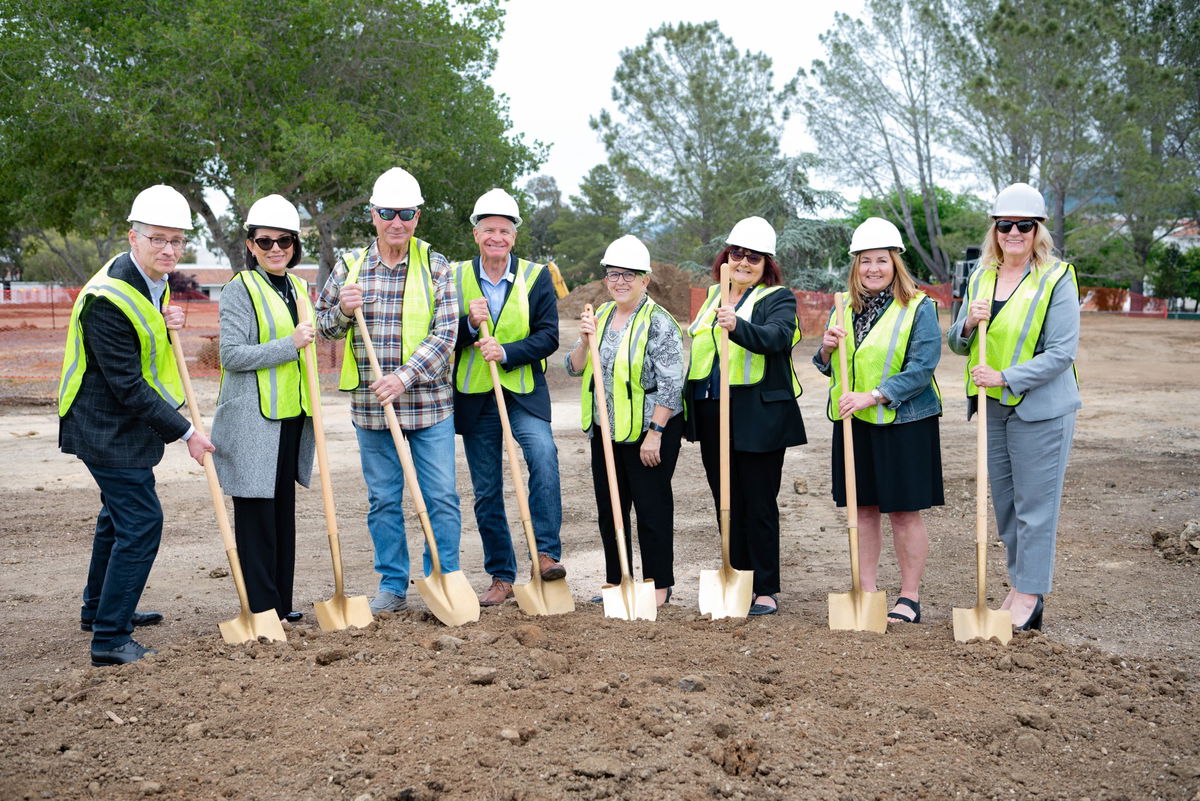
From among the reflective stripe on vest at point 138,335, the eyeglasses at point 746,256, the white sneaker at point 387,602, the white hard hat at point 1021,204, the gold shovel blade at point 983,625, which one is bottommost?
the gold shovel blade at point 983,625

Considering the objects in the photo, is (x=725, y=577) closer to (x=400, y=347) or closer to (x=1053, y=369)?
(x=1053, y=369)

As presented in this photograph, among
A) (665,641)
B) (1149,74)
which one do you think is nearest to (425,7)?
(665,641)

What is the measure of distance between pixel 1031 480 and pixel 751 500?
52.3 inches

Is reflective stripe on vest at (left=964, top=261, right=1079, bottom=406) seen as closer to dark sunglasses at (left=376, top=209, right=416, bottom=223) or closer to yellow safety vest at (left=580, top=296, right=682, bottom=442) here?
yellow safety vest at (left=580, top=296, right=682, bottom=442)

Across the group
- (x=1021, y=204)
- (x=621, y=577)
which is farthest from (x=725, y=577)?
(x=1021, y=204)

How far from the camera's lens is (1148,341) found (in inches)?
1038

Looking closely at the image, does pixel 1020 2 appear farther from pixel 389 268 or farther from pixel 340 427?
pixel 389 268

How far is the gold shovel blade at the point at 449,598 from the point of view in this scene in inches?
203

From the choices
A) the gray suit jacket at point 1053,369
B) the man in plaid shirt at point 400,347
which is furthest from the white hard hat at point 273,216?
the gray suit jacket at point 1053,369

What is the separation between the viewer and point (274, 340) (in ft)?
16.8

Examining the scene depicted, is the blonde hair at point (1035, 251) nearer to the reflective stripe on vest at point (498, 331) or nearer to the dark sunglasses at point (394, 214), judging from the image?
the reflective stripe on vest at point (498, 331)

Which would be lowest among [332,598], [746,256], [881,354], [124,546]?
[332,598]

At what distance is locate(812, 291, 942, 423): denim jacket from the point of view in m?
5.11

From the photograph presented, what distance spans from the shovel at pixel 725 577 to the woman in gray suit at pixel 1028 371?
1.15 m
